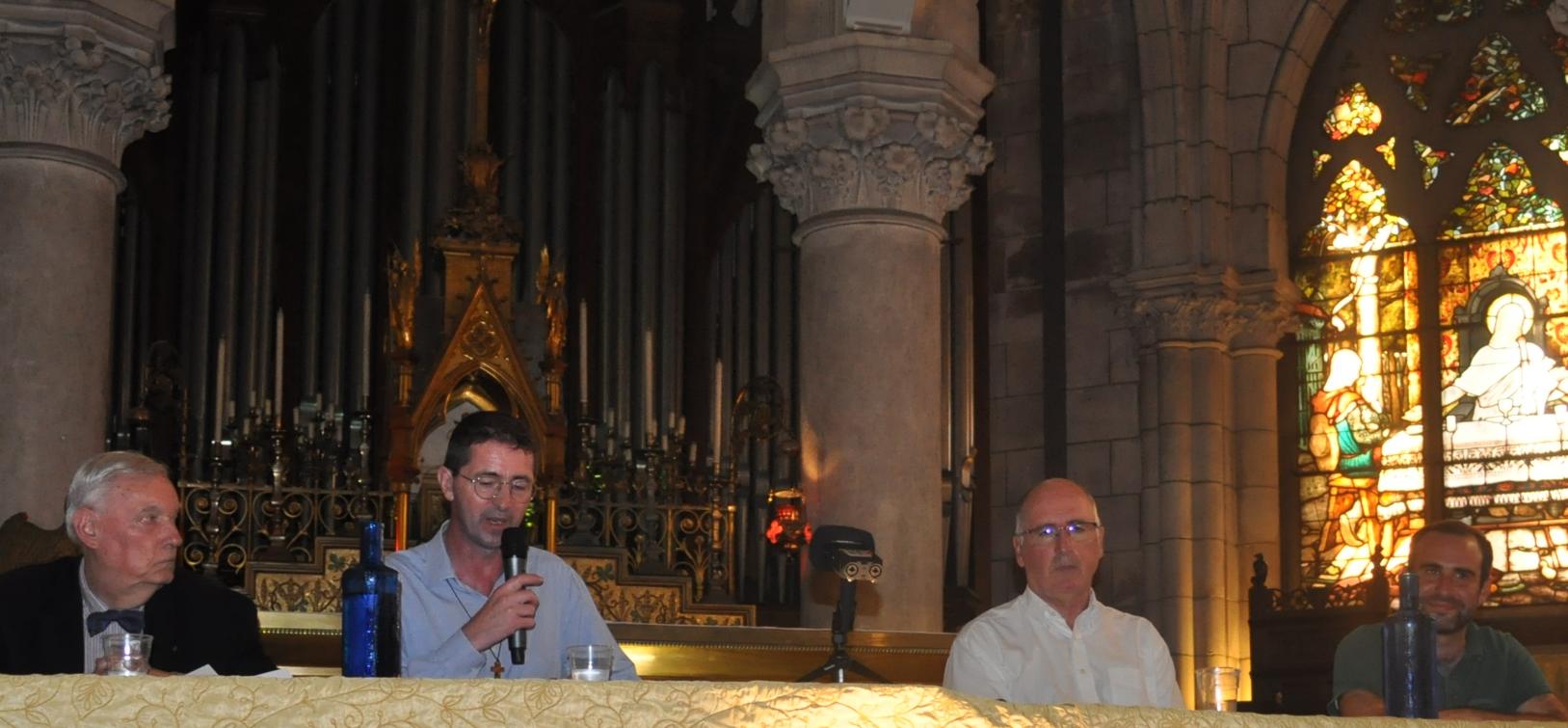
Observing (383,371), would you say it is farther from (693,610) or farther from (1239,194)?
(1239,194)

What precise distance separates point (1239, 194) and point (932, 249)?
3.52 metres

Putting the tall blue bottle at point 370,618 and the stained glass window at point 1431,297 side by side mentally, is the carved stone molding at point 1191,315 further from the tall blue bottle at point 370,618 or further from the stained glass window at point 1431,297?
the tall blue bottle at point 370,618

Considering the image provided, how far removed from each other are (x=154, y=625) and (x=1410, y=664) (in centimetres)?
228

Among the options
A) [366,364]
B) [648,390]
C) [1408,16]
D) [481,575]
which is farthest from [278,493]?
[1408,16]

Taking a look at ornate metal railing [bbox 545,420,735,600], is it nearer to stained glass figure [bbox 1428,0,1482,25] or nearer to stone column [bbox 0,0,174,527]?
stone column [bbox 0,0,174,527]

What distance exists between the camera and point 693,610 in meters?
9.96

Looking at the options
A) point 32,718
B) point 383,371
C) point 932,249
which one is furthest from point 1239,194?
point 32,718

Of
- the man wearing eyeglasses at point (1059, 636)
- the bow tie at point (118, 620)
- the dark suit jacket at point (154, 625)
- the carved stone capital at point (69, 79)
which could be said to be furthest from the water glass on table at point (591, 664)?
the carved stone capital at point (69, 79)

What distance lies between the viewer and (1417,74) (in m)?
12.0

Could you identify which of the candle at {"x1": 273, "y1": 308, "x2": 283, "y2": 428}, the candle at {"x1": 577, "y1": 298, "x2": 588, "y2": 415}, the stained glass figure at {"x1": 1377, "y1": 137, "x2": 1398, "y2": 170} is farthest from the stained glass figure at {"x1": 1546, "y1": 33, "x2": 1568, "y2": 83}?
the candle at {"x1": 273, "y1": 308, "x2": 283, "y2": 428}

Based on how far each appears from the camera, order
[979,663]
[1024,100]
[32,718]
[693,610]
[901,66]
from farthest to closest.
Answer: [1024,100] → [693,610] → [901,66] → [979,663] → [32,718]

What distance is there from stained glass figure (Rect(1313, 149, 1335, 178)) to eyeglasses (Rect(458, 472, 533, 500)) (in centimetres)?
868

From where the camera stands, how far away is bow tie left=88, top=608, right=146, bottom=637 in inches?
152

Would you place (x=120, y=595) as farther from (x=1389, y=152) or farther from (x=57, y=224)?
(x=1389, y=152)
